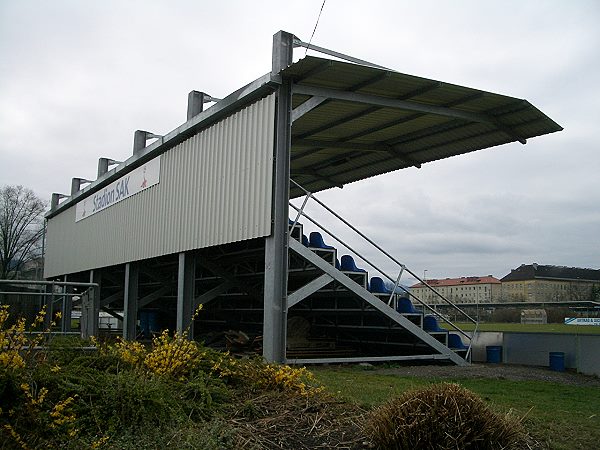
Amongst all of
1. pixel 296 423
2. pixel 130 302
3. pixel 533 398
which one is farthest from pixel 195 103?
pixel 296 423

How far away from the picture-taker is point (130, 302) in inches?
835

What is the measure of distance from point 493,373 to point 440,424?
406 inches

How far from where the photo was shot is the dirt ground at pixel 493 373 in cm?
1395

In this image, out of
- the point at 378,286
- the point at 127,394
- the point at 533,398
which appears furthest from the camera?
the point at 378,286

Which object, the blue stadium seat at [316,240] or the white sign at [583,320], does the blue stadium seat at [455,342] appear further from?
the white sign at [583,320]

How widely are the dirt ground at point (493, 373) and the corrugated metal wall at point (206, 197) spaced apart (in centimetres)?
471

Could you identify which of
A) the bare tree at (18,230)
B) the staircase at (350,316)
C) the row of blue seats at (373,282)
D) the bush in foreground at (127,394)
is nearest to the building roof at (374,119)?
the staircase at (350,316)

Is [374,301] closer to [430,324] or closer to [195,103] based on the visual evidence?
[430,324]

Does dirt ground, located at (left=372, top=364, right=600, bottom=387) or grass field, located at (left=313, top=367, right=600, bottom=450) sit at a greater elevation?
grass field, located at (left=313, top=367, right=600, bottom=450)

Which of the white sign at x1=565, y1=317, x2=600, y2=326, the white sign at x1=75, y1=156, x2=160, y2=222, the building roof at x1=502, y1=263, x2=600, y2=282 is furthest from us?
the building roof at x1=502, y1=263, x2=600, y2=282

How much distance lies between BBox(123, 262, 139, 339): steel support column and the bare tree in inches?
1633

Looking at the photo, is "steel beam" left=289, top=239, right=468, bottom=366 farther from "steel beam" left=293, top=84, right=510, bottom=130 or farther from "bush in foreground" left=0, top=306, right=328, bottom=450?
"bush in foreground" left=0, top=306, right=328, bottom=450

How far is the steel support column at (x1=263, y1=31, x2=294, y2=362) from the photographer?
12.5 metres

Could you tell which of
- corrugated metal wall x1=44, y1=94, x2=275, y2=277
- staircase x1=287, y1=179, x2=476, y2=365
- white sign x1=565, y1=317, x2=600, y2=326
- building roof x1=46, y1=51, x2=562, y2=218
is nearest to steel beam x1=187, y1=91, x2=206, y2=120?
building roof x1=46, y1=51, x2=562, y2=218
